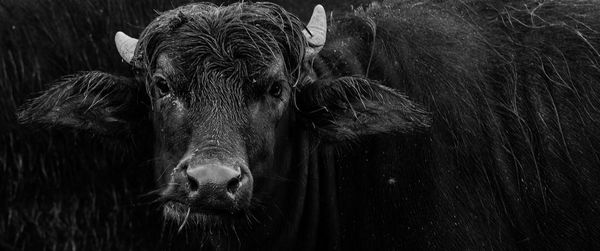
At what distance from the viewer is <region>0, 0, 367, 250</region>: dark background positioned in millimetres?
8188

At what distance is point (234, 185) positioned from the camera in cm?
521

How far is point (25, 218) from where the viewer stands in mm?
8539

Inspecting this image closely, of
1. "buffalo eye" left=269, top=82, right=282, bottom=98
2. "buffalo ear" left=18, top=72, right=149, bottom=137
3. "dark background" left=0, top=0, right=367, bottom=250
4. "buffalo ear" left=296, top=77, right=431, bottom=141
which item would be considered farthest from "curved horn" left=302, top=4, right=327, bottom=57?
"dark background" left=0, top=0, right=367, bottom=250

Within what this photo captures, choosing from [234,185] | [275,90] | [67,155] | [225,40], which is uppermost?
[225,40]

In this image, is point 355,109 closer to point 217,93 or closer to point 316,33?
point 316,33

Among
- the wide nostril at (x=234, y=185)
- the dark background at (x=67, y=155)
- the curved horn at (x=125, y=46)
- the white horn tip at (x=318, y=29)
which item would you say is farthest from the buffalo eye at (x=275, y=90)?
the dark background at (x=67, y=155)

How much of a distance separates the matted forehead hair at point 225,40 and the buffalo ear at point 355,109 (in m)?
0.21

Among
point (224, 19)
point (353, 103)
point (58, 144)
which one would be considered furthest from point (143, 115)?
point (58, 144)

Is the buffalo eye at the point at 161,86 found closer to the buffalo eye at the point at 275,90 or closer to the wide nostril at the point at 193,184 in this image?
the buffalo eye at the point at 275,90

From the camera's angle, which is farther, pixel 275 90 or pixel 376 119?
pixel 376 119

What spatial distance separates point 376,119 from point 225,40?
92 centimetres

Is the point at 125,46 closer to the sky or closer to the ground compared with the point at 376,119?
closer to the sky

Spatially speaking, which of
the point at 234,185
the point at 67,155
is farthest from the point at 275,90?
the point at 67,155

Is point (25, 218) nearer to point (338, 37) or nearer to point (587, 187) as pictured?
point (338, 37)
